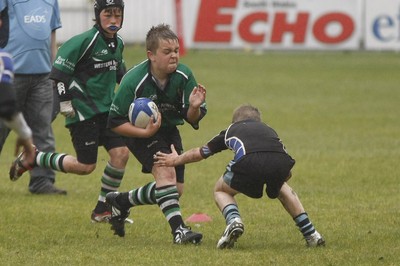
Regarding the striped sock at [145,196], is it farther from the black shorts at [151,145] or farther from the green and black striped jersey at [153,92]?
the green and black striped jersey at [153,92]

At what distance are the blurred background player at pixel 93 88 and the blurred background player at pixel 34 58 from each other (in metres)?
1.34

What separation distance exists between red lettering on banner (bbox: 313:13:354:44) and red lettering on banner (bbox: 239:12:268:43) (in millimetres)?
1436

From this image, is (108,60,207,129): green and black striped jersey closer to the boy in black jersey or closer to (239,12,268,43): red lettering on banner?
the boy in black jersey

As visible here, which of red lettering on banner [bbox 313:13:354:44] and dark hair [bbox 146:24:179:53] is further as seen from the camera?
red lettering on banner [bbox 313:13:354:44]

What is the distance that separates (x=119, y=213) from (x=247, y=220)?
1430 mm

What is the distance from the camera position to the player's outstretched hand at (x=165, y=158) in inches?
349

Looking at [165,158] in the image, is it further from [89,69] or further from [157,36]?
[89,69]

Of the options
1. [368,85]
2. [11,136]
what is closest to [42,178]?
[11,136]

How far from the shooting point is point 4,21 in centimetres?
1128

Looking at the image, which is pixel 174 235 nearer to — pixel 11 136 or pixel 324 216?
pixel 324 216

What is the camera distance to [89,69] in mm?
10250

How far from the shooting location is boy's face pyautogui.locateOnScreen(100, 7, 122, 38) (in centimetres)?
1008

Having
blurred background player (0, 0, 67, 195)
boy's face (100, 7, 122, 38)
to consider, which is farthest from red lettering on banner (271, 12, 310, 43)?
boy's face (100, 7, 122, 38)

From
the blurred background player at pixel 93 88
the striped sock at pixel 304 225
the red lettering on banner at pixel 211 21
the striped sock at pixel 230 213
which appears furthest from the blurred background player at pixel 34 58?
the red lettering on banner at pixel 211 21
